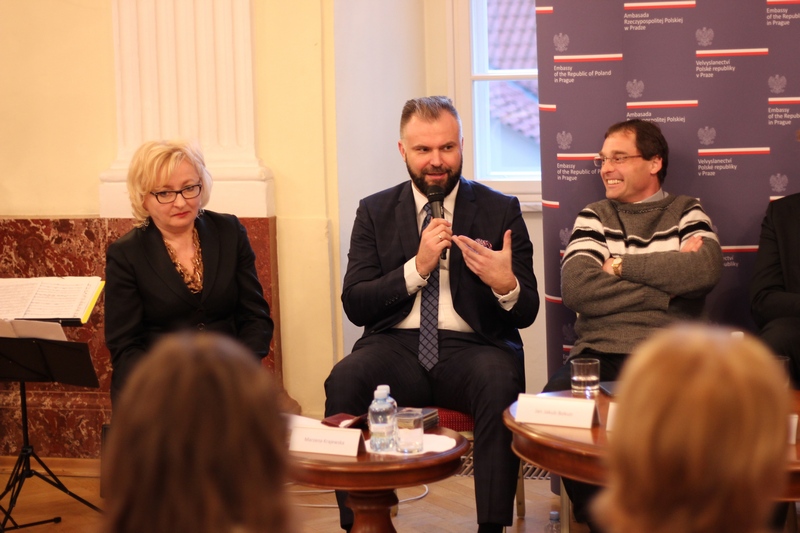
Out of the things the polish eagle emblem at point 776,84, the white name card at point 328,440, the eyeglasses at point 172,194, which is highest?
the polish eagle emblem at point 776,84

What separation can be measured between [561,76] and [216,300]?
1678 mm

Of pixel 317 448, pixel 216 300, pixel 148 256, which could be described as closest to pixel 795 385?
pixel 317 448

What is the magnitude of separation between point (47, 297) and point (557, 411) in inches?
81.6

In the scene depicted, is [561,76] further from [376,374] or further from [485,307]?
[376,374]

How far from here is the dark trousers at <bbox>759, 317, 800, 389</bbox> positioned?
346 cm

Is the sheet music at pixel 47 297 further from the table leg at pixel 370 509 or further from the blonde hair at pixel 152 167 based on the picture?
the table leg at pixel 370 509

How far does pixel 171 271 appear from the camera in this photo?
3.52 meters

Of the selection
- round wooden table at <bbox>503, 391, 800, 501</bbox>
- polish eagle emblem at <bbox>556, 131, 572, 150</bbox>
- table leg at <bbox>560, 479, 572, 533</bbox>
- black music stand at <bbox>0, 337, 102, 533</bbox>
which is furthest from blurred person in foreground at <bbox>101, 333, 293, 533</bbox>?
polish eagle emblem at <bbox>556, 131, 572, 150</bbox>

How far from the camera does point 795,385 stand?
3436 millimetres

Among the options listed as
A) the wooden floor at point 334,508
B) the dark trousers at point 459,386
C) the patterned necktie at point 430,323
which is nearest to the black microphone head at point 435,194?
the patterned necktie at point 430,323

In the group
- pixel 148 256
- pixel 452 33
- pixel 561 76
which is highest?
pixel 452 33

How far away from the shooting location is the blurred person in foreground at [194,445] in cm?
96

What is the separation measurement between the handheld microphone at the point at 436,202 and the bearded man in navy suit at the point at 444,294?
0.06 m

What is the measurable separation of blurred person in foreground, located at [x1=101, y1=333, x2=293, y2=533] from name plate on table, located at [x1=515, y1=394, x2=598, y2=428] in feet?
5.85
